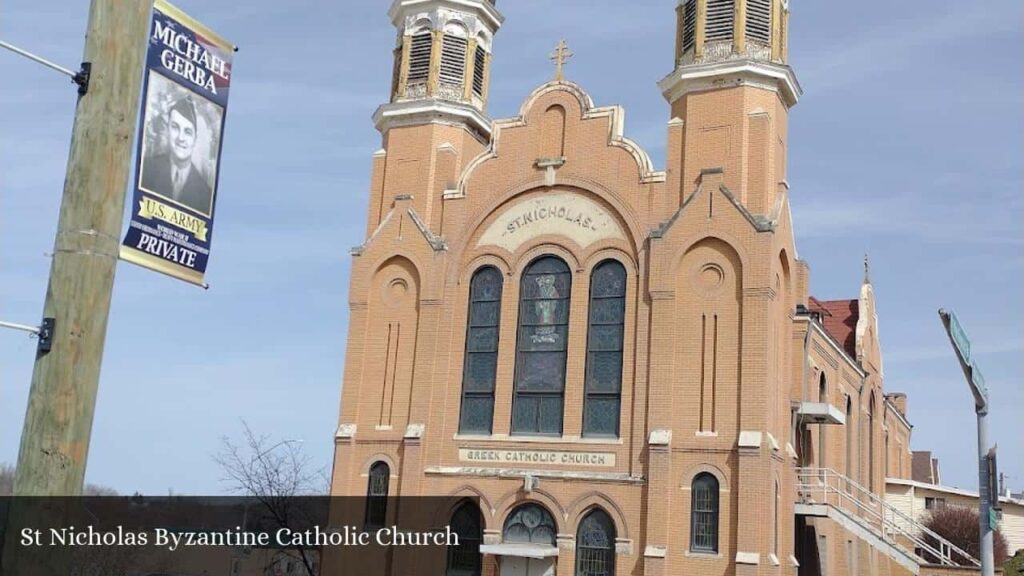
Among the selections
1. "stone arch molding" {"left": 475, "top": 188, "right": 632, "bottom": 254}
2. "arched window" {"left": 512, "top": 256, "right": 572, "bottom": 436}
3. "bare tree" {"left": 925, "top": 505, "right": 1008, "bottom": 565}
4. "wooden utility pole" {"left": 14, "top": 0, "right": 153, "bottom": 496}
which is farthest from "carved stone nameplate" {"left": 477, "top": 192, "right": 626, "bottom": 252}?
"bare tree" {"left": 925, "top": 505, "right": 1008, "bottom": 565}

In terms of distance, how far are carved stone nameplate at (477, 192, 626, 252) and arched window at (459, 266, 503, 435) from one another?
104cm

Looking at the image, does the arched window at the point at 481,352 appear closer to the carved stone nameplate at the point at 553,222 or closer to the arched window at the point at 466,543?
the carved stone nameplate at the point at 553,222

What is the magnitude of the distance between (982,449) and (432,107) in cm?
1925

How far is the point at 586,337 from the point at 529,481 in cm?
393

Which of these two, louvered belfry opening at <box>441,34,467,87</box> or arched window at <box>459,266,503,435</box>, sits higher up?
louvered belfry opening at <box>441,34,467,87</box>

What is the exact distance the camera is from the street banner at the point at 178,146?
22.3 feet

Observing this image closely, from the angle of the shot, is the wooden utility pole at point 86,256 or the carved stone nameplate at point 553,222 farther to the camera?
the carved stone nameplate at point 553,222

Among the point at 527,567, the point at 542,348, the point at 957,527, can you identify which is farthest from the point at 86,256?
the point at 957,527

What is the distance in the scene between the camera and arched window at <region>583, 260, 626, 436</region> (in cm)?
2703

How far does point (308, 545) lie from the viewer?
31.9 m

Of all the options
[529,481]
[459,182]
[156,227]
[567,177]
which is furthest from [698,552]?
[156,227]

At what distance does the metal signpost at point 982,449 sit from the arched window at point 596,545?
1139 centimetres
